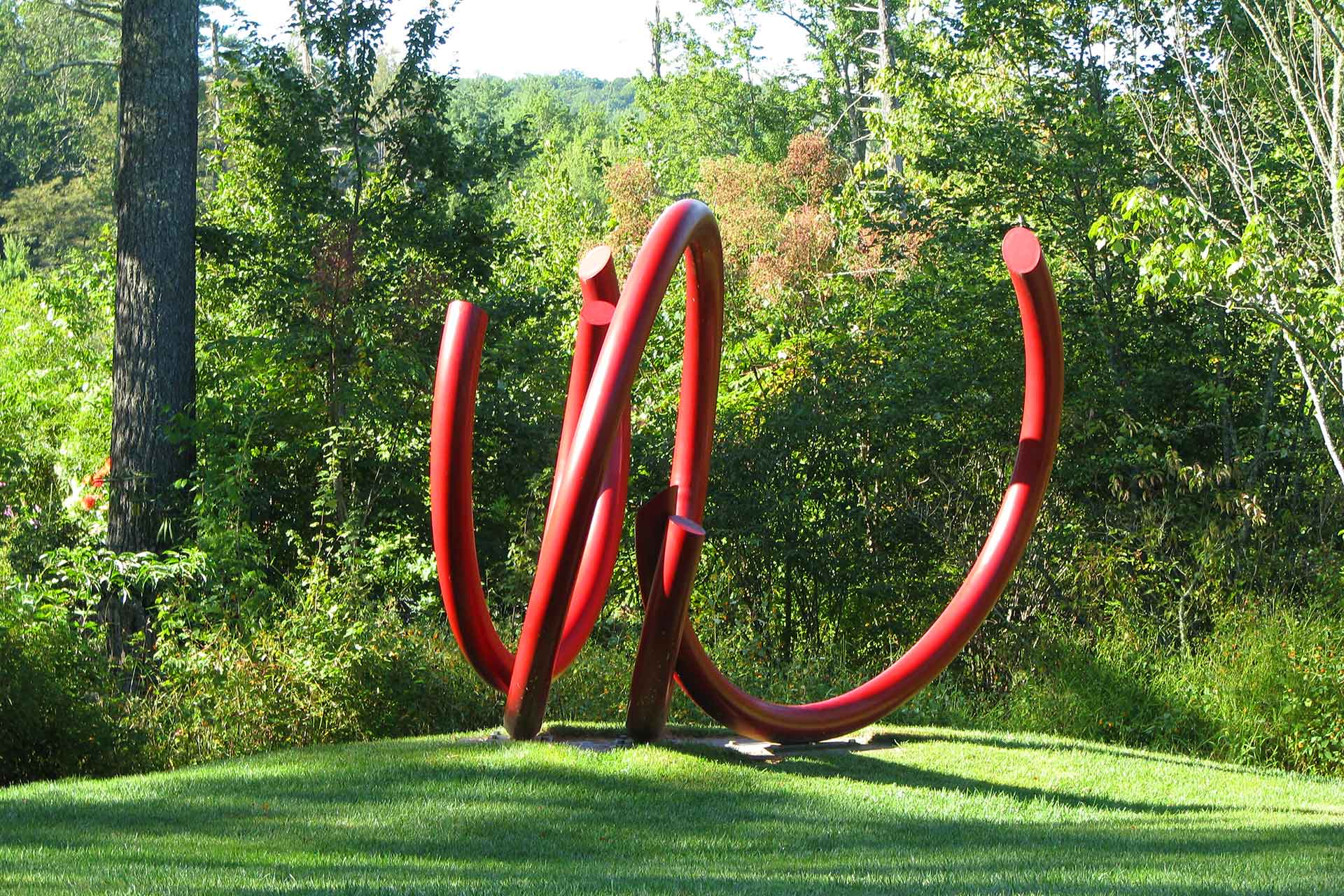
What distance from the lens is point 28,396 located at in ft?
52.6

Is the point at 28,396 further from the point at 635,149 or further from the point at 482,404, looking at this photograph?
the point at 635,149

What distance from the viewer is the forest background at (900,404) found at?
11000 millimetres

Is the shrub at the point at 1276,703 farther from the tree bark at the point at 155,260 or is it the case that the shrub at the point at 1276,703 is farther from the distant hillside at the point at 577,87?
the distant hillside at the point at 577,87

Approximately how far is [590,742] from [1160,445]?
25.8ft

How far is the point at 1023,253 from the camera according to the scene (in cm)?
827

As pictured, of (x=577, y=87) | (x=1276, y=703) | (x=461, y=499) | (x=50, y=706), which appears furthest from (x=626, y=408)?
(x=577, y=87)

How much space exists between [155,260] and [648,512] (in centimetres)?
745

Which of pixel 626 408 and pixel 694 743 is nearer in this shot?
pixel 626 408

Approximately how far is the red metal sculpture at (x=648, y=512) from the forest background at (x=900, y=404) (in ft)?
7.18

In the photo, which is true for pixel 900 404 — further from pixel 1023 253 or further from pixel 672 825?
pixel 672 825

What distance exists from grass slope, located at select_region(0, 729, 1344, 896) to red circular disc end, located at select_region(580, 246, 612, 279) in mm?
2706

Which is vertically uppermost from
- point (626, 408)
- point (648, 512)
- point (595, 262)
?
point (595, 262)

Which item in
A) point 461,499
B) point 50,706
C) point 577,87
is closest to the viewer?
point 461,499

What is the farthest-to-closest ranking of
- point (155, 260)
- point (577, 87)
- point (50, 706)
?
point (577, 87), point (155, 260), point (50, 706)
